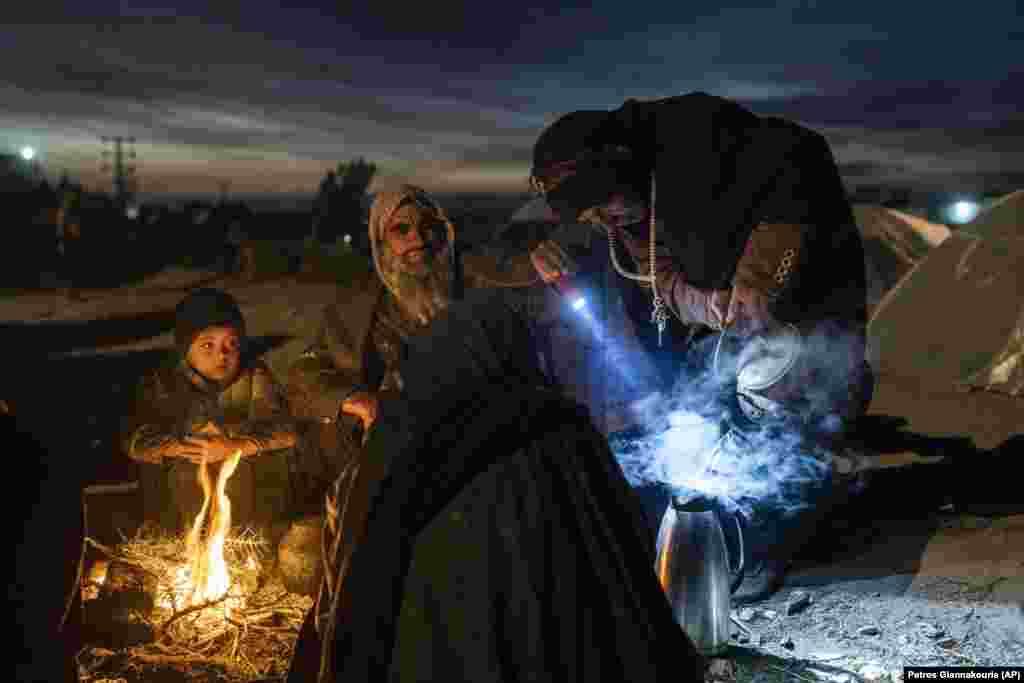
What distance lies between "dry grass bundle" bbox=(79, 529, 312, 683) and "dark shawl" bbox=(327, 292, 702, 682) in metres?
2.10

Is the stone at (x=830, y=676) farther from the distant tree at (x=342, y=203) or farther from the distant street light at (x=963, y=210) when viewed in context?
the distant tree at (x=342, y=203)

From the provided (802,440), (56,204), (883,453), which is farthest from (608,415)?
(56,204)

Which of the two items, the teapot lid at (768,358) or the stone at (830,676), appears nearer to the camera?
the stone at (830,676)

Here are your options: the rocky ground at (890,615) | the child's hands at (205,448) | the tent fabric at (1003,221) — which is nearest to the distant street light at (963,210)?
the tent fabric at (1003,221)

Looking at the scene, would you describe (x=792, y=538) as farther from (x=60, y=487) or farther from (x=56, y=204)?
(x=56, y=204)

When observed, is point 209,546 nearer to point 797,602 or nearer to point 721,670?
point 721,670

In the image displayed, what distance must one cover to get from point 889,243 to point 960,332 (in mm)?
4461

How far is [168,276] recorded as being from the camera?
85.0 feet

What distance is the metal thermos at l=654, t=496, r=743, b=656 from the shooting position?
253 cm

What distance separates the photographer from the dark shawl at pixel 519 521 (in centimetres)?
173

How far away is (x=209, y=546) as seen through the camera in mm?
4035

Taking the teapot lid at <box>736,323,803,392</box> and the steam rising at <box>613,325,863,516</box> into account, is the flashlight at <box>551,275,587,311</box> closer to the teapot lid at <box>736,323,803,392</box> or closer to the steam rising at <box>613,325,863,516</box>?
the steam rising at <box>613,325,863,516</box>

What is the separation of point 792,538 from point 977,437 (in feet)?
11.8

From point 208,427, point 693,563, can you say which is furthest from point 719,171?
point 208,427
